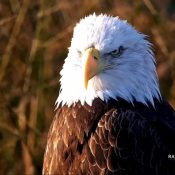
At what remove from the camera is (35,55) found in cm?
862

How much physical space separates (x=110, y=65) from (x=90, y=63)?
29 centimetres

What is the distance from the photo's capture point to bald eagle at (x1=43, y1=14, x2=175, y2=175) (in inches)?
225

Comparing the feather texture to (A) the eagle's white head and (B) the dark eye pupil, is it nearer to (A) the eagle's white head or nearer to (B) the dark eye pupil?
(A) the eagle's white head

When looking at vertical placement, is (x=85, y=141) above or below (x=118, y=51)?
below

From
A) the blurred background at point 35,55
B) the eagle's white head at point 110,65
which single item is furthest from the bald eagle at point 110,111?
the blurred background at point 35,55

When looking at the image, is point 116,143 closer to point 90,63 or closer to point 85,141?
point 85,141

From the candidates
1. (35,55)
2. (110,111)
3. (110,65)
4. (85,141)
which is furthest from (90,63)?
(35,55)

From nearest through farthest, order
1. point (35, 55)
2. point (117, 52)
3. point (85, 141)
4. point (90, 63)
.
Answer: point (90, 63)
point (85, 141)
point (117, 52)
point (35, 55)

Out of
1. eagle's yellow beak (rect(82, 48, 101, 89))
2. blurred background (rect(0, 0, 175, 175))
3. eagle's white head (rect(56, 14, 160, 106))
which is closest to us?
eagle's yellow beak (rect(82, 48, 101, 89))

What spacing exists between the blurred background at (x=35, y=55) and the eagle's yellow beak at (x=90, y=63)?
90.3 inches

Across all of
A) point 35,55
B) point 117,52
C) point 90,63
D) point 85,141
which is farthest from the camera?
point 35,55

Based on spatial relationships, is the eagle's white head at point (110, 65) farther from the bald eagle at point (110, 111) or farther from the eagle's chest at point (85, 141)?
the eagle's chest at point (85, 141)

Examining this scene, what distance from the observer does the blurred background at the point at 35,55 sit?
27.1 feet

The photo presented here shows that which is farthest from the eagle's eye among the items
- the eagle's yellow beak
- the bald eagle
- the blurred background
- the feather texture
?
the blurred background
